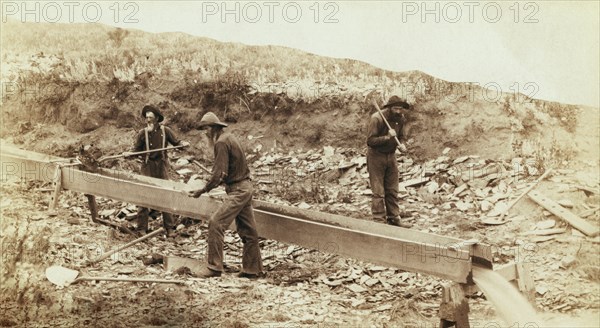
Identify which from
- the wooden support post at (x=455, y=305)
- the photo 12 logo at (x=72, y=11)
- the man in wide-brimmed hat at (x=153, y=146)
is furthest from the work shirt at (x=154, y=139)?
the wooden support post at (x=455, y=305)

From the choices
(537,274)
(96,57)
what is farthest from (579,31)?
(96,57)

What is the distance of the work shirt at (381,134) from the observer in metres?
7.42

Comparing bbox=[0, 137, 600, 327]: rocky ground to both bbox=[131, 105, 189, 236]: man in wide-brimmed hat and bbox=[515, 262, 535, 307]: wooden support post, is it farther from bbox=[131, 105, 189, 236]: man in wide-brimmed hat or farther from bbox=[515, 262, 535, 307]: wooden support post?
bbox=[515, 262, 535, 307]: wooden support post

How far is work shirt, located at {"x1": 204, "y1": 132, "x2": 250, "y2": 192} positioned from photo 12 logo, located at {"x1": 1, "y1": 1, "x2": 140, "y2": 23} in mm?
1805

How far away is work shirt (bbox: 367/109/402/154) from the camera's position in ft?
24.3

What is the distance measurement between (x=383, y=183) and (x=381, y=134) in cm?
58

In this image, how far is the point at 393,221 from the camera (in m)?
7.71

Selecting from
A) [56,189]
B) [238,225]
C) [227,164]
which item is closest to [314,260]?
[238,225]

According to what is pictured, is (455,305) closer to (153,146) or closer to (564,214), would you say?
(564,214)

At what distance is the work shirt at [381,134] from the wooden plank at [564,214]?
5.46ft

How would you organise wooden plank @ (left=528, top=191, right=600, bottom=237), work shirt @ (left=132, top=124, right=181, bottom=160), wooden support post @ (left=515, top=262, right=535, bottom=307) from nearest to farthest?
wooden support post @ (left=515, top=262, right=535, bottom=307), wooden plank @ (left=528, top=191, right=600, bottom=237), work shirt @ (left=132, top=124, right=181, bottom=160)

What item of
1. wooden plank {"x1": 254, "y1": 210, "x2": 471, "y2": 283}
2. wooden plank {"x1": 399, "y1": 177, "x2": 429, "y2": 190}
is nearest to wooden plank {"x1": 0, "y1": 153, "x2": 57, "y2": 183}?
wooden plank {"x1": 254, "y1": 210, "x2": 471, "y2": 283}

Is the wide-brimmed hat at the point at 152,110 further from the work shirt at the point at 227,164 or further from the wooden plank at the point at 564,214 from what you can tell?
the wooden plank at the point at 564,214

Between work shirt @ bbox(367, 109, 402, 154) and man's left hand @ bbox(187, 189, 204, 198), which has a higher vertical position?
work shirt @ bbox(367, 109, 402, 154)
